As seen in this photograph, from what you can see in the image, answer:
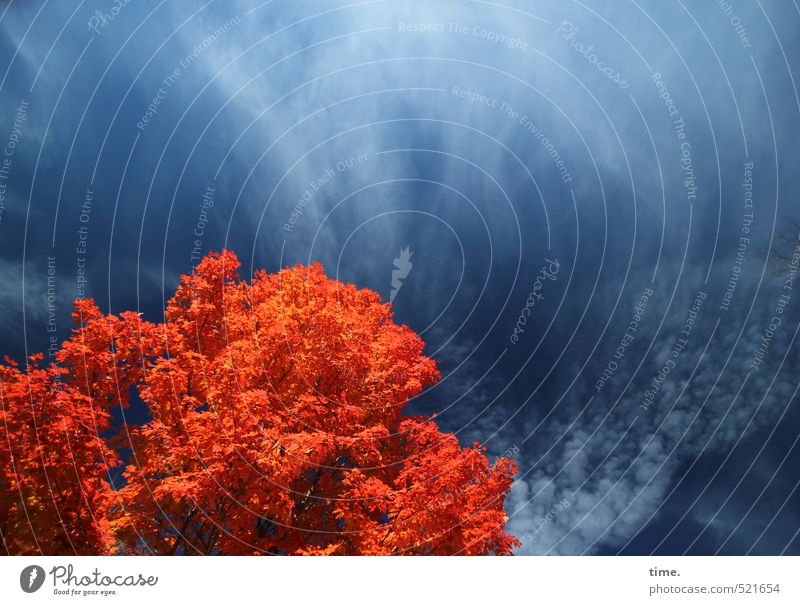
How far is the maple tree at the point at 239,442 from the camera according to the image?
6.62 metres

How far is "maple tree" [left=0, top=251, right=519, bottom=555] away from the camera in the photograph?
6.62 m

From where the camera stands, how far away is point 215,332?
9008 millimetres

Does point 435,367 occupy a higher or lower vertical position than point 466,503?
higher

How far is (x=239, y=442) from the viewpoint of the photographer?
6645 mm
